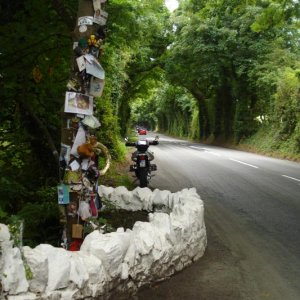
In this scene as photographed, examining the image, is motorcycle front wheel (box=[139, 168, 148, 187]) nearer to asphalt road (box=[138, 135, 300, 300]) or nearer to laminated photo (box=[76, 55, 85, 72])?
asphalt road (box=[138, 135, 300, 300])

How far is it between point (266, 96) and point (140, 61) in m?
11.6

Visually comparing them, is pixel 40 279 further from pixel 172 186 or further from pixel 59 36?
pixel 172 186

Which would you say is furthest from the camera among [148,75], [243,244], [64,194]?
[148,75]

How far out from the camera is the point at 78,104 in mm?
4535

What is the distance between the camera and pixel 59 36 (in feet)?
19.2

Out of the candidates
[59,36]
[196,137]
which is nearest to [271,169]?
[59,36]

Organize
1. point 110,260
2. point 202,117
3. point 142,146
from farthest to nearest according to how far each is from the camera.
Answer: point 202,117, point 142,146, point 110,260

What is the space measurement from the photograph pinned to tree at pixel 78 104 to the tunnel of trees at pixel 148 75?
97 centimetres

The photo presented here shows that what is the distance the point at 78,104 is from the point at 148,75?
36.4m

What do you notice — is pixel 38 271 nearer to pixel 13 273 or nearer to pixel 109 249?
pixel 13 273

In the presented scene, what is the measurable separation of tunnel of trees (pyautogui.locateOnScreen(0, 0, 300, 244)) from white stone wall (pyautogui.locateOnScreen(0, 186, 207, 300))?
0.83 meters

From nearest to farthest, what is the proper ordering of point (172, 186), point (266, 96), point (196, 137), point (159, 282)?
point (159, 282) → point (172, 186) → point (266, 96) → point (196, 137)

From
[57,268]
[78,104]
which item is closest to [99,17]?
[78,104]

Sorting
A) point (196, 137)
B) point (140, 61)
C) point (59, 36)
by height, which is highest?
point (140, 61)
